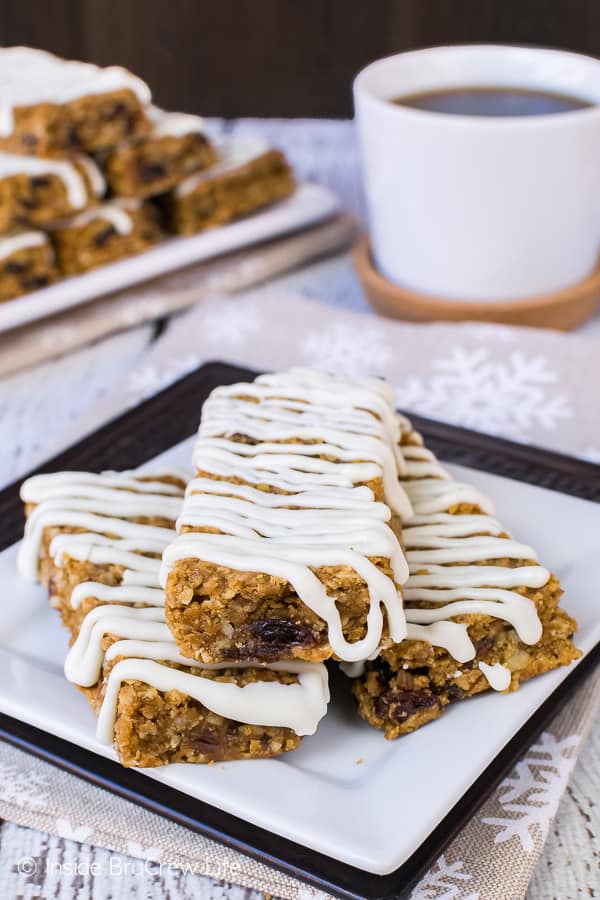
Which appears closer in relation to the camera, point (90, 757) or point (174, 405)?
point (90, 757)

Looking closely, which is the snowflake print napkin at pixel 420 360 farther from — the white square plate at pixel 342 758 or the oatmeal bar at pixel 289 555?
the oatmeal bar at pixel 289 555

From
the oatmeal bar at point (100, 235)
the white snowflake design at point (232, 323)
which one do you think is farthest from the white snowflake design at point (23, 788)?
the oatmeal bar at point (100, 235)

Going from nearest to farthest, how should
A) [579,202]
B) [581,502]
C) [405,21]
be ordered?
[581,502]
[579,202]
[405,21]

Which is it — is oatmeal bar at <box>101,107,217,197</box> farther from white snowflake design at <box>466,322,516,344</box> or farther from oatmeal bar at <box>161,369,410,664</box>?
oatmeal bar at <box>161,369,410,664</box>

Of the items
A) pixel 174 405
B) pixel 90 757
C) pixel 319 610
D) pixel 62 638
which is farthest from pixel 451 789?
pixel 174 405

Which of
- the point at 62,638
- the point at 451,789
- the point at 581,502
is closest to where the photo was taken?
the point at 451,789

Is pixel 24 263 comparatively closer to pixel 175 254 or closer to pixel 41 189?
pixel 41 189

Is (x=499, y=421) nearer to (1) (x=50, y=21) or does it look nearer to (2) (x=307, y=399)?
(2) (x=307, y=399)

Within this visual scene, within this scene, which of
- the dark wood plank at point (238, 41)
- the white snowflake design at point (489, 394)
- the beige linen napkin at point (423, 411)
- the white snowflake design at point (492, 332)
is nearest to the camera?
the beige linen napkin at point (423, 411)
